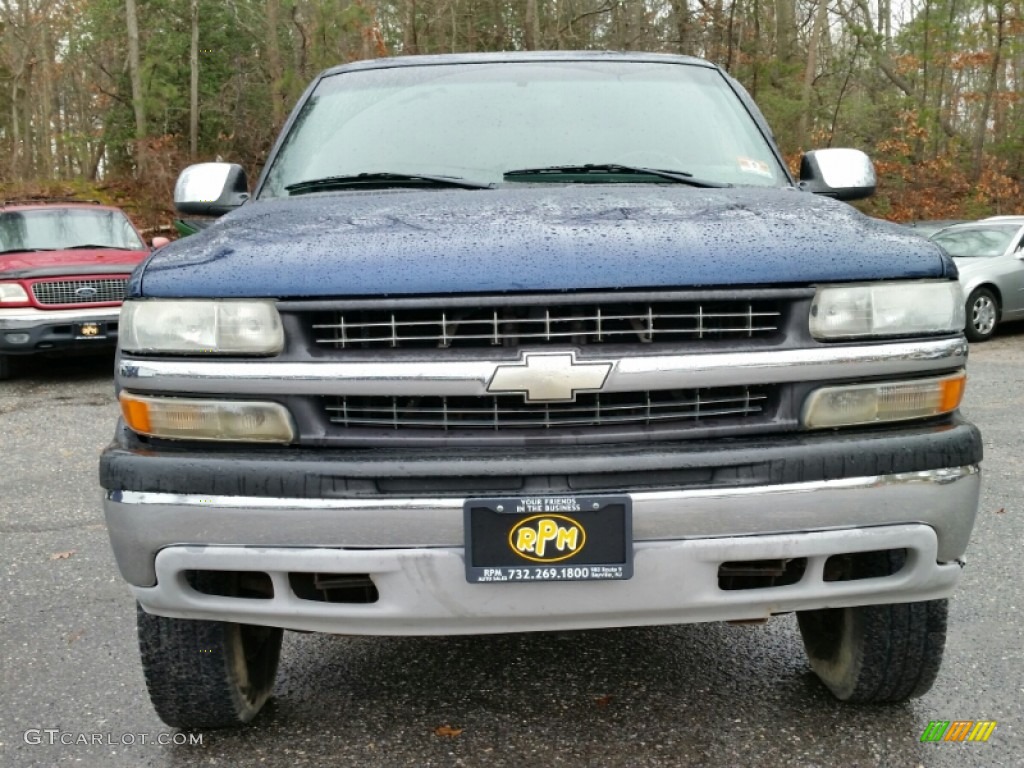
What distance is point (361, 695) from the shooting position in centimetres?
300

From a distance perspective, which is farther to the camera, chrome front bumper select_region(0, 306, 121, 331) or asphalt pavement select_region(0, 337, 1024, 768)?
chrome front bumper select_region(0, 306, 121, 331)

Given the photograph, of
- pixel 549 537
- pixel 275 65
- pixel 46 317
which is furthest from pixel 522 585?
pixel 275 65

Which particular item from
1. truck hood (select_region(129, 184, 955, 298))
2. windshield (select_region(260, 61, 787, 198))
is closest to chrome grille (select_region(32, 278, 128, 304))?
windshield (select_region(260, 61, 787, 198))

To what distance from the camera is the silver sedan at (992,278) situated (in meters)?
12.5

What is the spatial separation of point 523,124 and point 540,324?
1.46 m

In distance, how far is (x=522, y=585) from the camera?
2193 mm

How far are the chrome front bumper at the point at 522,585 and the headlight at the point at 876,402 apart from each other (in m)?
0.15

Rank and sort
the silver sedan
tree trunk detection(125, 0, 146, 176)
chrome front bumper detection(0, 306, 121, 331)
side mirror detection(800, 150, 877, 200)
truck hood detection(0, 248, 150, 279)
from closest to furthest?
side mirror detection(800, 150, 877, 200) → chrome front bumper detection(0, 306, 121, 331) → truck hood detection(0, 248, 150, 279) → the silver sedan → tree trunk detection(125, 0, 146, 176)

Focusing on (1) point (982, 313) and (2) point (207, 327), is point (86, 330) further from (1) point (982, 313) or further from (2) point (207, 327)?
(1) point (982, 313)

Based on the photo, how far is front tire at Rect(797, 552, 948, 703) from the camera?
259cm

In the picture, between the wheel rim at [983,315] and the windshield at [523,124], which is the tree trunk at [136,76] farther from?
the windshield at [523,124]

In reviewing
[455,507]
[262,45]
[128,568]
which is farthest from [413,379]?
[262,45]

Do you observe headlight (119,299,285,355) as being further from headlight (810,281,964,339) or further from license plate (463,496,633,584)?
headlight (810,281,964,339)

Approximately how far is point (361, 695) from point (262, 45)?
95.2ft
